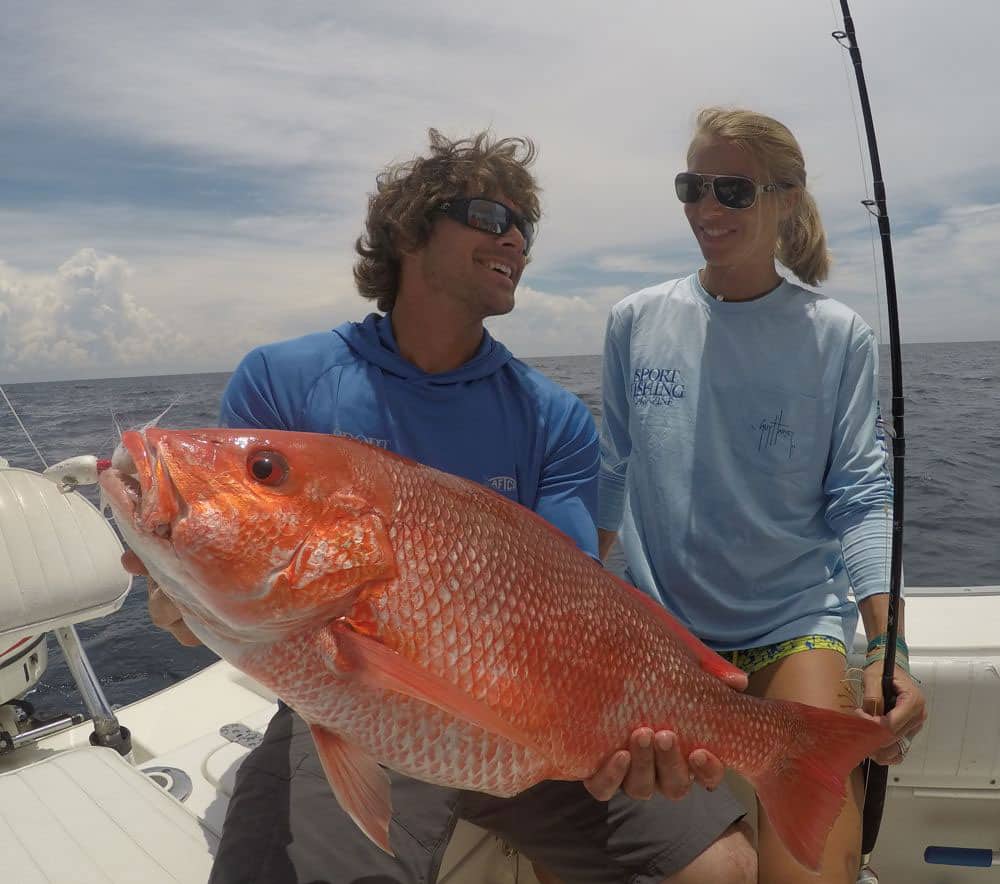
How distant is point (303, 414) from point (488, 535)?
3.35 ft

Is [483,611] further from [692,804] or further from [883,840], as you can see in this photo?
[883,840]

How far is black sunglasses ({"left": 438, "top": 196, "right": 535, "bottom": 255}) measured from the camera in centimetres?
251

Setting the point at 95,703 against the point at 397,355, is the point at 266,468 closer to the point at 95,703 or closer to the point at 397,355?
the point at 397,355

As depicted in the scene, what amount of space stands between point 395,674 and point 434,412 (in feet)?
3.89

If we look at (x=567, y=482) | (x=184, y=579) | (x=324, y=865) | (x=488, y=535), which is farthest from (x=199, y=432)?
(x=567, y=482)

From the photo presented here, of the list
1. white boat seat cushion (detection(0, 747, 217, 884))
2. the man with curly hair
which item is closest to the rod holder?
white boat seat cushion (detection(0, 747, 217, 884))

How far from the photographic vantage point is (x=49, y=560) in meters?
2.70

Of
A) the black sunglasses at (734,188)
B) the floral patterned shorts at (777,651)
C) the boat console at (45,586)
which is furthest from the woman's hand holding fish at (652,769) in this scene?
the boat console at (45,586)

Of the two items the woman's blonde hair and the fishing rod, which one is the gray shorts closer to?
the fishing rod

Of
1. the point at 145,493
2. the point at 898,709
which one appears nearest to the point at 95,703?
the point at 145,493

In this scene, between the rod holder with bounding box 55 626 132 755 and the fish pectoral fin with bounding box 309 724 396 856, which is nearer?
the fish pectoral fin with bounding box 309 724 396 856

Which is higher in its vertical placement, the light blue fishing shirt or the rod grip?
the light blue fishing shirt

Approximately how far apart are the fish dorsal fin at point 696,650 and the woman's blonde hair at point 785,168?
171 cm

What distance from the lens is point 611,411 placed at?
3123 mm
